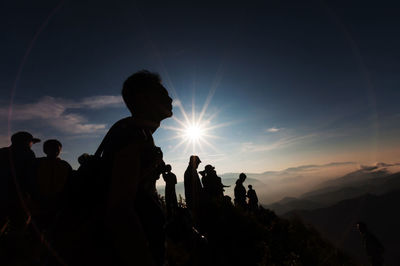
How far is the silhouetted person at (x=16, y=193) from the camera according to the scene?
3.87 metres

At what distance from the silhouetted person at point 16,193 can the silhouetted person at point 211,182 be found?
29.7 ft

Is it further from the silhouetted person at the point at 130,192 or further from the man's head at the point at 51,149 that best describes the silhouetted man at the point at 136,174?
the man's head at the point at 51,149

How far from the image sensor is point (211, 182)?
42.2 ft

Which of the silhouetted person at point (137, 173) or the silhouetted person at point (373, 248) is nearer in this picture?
the silhouetted person at point (137, 173)

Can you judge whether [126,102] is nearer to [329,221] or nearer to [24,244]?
[24,244]

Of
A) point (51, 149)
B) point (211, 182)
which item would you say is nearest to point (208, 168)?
point (211, 182)

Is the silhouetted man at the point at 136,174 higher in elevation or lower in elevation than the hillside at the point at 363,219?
higher

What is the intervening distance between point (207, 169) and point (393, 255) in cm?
14316

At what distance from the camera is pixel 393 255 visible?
103 metres

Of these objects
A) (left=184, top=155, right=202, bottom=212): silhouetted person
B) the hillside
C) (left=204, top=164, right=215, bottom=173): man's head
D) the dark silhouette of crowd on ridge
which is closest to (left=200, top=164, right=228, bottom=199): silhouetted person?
(left=204, top=164, right=215, bottom=173): man's head

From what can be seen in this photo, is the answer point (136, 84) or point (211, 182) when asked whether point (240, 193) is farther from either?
point (136, 84)

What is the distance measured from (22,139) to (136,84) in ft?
15.1

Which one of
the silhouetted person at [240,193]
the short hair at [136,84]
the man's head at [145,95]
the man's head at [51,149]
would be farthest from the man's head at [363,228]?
the man's head at [51,149]

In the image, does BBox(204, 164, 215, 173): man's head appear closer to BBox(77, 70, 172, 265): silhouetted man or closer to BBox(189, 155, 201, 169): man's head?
BBox(189, 155, 201, 169): man's head
